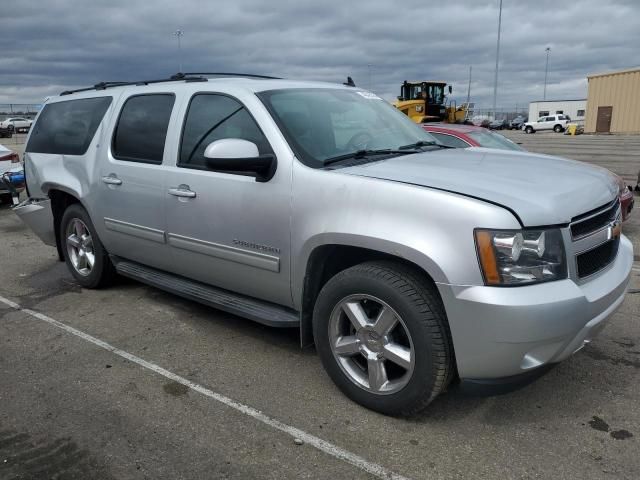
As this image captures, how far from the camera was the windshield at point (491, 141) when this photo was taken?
7180 millimetres

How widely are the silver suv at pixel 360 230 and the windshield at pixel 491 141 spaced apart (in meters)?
3.00

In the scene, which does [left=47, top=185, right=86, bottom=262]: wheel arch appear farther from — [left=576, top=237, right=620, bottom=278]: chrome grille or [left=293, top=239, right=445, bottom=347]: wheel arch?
[left=576, top=237, right=620, bottom=278]: chrome grille

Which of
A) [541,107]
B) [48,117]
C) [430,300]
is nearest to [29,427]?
[430,300]

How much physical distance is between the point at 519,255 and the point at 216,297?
215cm

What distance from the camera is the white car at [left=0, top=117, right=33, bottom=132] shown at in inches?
1912

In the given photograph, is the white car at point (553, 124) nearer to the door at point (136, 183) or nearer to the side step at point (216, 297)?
the door at point (136, 183)

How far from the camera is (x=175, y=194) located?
3953 millimetres

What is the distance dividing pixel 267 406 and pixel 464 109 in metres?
27.5

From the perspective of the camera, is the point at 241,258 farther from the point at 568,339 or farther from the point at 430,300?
the point at 568,339

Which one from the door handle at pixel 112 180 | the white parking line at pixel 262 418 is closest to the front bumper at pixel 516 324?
the white parking line at pixel 262 418

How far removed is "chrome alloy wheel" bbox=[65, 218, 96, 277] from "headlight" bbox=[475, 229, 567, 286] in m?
Result: 3.88

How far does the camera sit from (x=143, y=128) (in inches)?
175

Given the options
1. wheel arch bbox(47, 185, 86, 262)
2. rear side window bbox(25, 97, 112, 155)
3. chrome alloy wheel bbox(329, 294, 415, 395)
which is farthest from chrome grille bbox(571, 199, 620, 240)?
wheel arch bbox(47, 185, 86, 262)

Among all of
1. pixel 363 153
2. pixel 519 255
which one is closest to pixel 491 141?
pixel 363 153
